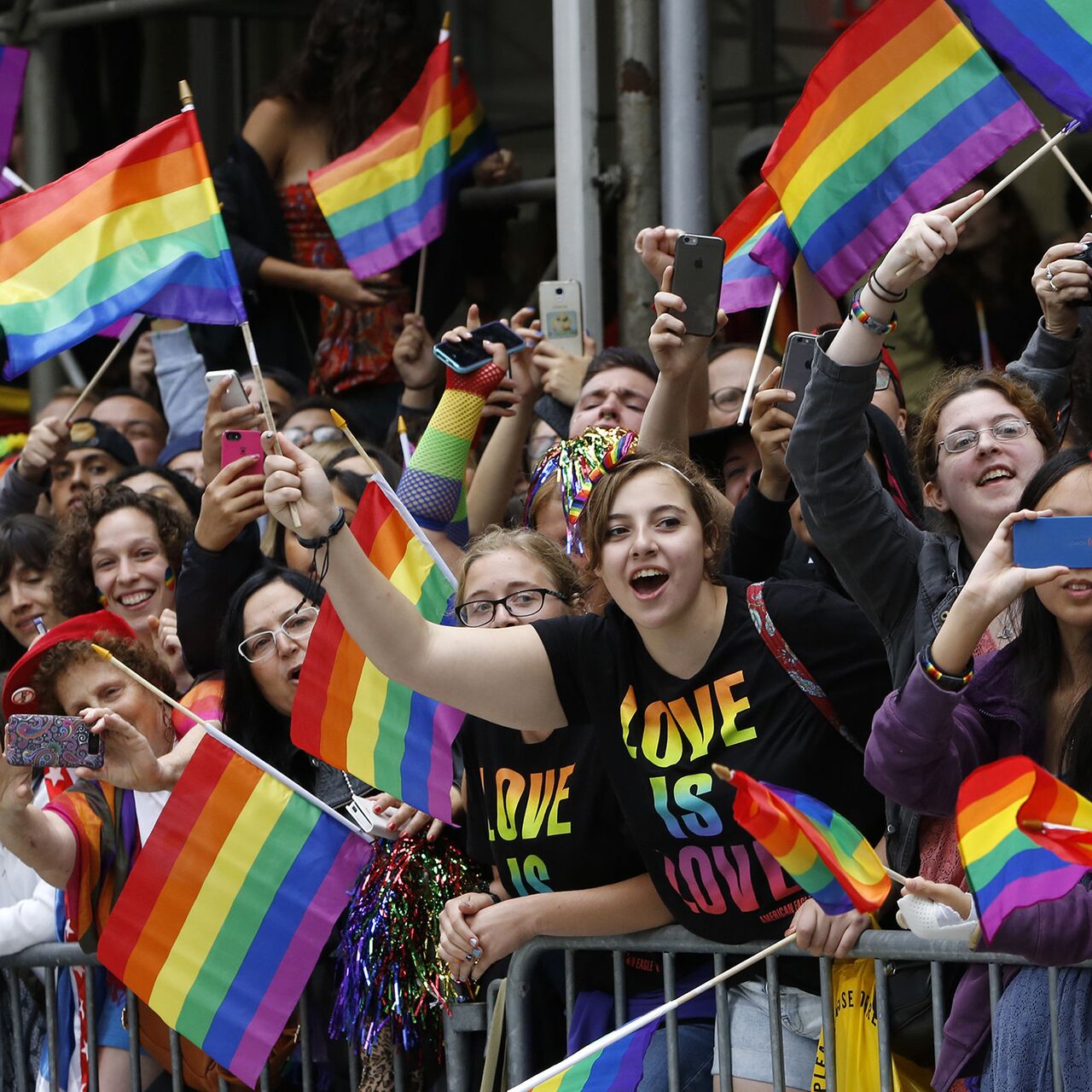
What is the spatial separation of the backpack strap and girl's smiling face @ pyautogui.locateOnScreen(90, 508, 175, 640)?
92.7 inches

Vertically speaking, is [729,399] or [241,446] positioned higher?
[729,399]

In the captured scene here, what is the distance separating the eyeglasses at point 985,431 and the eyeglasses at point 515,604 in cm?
91

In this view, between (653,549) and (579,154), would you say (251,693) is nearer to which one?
(653,549)

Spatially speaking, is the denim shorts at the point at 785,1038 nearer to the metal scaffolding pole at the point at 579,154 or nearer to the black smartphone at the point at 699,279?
the black smartphone at the point at 699,279

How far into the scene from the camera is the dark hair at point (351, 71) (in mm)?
7023

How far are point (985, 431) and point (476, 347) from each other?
171cm

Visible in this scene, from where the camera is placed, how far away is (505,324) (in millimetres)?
5262

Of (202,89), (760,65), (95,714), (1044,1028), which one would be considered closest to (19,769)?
(95,714)

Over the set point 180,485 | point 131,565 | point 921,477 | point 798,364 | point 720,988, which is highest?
point 180,485

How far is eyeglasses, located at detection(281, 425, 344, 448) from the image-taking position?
5.88m

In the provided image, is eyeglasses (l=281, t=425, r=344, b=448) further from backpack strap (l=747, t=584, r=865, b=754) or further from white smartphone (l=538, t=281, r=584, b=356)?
backpack strap (l=747, t=584, r=865, b=754)

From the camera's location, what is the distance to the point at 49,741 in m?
4.40

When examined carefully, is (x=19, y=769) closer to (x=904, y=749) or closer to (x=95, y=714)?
(x=95, y=714)

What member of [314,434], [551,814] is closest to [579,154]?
[314,434]
